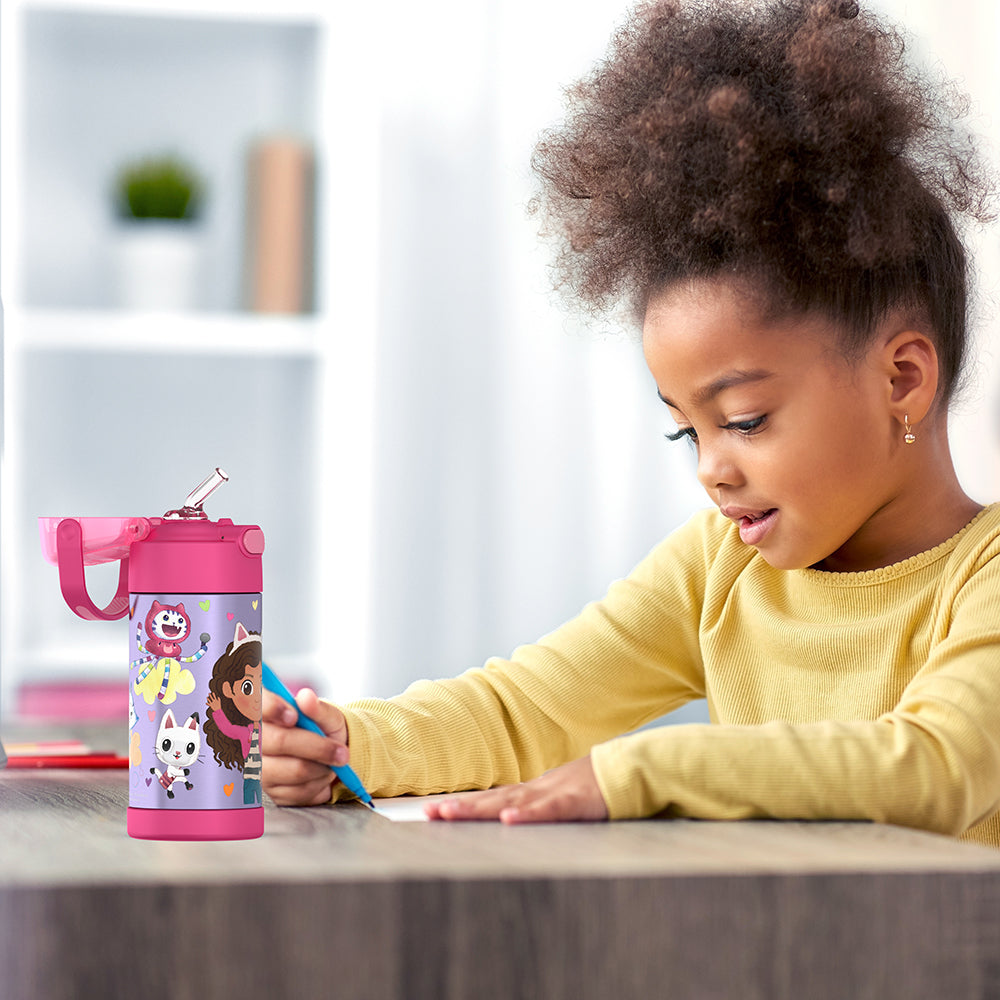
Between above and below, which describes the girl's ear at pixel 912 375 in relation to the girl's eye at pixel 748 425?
above

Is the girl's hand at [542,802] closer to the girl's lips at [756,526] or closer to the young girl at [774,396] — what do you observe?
the young girl at [774,396]

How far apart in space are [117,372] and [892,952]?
2.40 metres

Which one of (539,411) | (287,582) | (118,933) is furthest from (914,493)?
(287,582)

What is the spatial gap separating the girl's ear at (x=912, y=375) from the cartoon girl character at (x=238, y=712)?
1.77 ft

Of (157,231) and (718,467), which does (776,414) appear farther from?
(157,231)

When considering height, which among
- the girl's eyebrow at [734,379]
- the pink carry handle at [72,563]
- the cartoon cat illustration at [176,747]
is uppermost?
the girl's eyebrow at [734,379]

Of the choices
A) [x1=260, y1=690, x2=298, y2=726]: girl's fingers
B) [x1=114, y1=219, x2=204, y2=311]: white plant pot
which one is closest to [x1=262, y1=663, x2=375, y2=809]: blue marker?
[x1=260, y1=690, x2=298, y2=726]: girl's fingers

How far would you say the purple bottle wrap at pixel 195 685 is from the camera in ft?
2.06

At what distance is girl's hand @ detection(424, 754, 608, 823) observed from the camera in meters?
0.68

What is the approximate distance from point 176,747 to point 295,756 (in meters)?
0.19

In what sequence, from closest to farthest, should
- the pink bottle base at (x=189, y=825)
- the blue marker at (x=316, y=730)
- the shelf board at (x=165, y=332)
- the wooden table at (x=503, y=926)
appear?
the wooden table at (x=503, y=926) → the pink bottle base at (x=189, y=825) → the blue marker at (x=316, y=730) → the shelf board at (x=165, y=332)

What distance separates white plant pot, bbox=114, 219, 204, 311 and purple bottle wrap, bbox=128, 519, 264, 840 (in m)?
2.00

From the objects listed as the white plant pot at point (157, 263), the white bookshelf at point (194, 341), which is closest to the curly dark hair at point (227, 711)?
the white bookshelf at point (194, 341)

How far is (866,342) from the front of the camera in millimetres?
958
